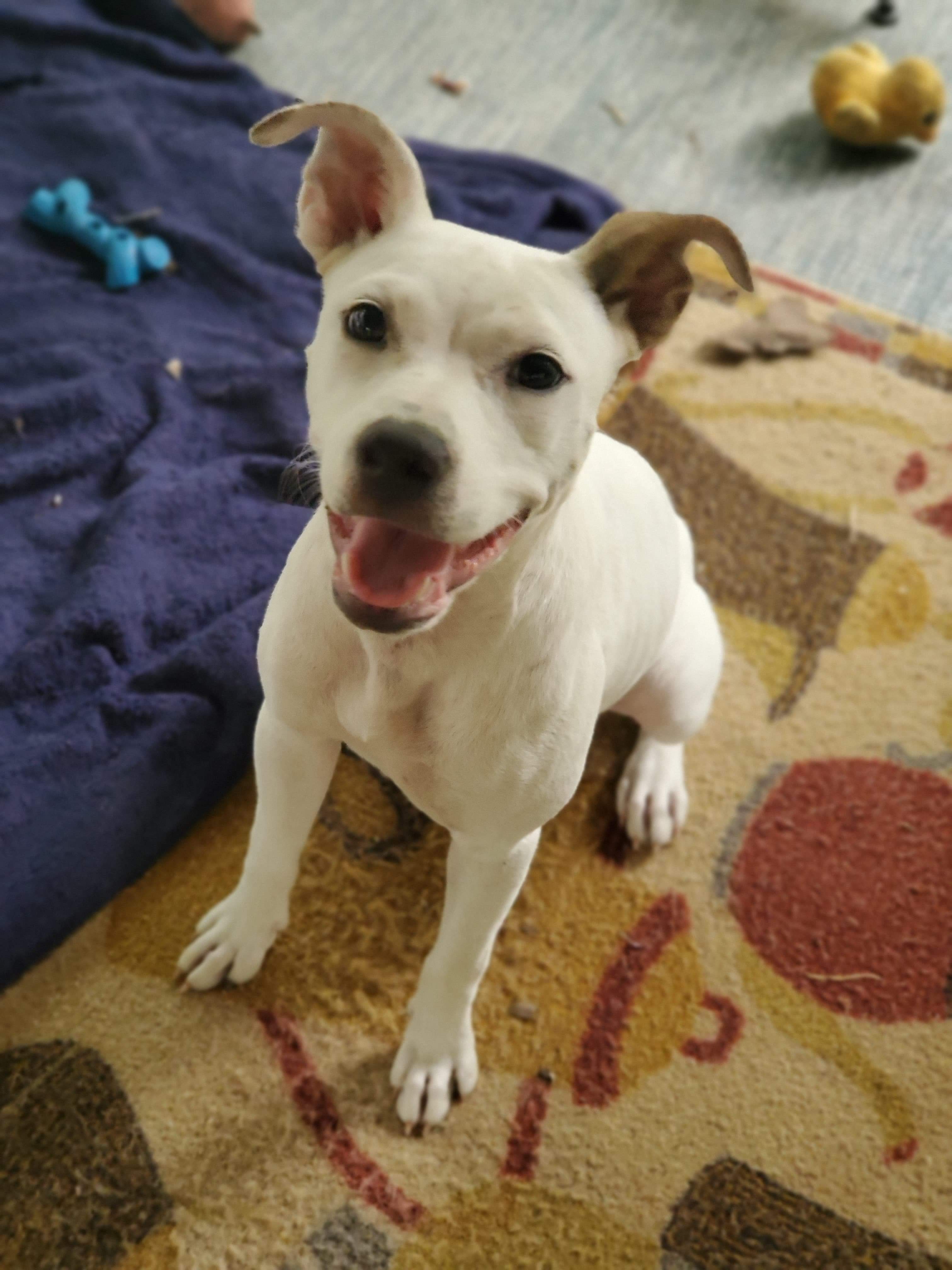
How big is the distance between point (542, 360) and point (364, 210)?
31 cm

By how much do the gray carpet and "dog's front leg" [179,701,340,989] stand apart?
2.25 metres

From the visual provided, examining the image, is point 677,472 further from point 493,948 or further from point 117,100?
point 117,100

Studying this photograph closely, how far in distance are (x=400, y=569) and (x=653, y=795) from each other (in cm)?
103

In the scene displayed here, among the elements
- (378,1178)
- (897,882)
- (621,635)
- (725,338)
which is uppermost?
(621,635)

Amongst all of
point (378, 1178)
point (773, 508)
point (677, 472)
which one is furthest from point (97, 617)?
point (773, 508)

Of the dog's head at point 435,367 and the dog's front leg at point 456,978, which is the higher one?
the dog's head at point 435,367

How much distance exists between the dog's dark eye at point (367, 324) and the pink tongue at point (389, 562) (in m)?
0.18

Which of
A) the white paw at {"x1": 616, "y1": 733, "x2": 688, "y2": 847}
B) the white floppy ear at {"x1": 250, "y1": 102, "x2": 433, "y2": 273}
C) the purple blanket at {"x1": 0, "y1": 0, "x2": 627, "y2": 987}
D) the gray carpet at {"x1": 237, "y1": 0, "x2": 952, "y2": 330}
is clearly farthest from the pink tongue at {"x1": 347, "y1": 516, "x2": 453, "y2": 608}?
the gray carpet at {"x1": 237, "y1": 0, "x2": 952, "y2": 330}

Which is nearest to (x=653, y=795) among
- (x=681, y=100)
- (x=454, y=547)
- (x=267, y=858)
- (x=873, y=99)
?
(x=267, y=858)

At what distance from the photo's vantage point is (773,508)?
2.54 meters

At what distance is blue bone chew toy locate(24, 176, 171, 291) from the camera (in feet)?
8.23

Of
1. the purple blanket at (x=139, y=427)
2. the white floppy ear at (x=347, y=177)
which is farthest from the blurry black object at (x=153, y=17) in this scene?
the white floppy ear at (x=347, y=177)

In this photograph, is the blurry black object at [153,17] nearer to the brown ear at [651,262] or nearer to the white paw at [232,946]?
the brown ear at [651,262]

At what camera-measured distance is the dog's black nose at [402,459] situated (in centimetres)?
101
